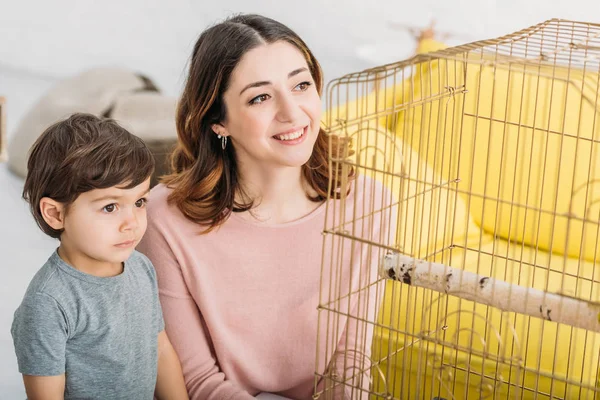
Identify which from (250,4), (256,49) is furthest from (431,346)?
(250,4)

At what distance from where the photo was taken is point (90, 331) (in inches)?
57.9

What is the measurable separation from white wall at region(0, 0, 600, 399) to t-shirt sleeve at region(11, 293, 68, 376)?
600 millimetres

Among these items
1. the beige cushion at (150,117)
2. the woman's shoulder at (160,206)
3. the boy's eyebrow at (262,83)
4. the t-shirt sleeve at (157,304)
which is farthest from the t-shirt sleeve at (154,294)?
the beige cushion at (150,117)

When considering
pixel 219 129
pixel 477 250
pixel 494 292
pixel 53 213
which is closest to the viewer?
pixel 494 292

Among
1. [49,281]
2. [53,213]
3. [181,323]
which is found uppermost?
[53,213]

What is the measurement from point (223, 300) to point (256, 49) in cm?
47

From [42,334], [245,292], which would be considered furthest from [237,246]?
[42,334]

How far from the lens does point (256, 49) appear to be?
1626 mm

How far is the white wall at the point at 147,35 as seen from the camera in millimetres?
3080

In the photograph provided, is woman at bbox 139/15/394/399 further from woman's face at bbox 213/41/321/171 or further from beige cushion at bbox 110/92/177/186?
beige cushion at bbox 110/92/177/186

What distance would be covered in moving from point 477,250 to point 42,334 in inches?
33.5

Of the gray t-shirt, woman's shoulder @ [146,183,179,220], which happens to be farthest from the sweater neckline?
the gray t-shirt

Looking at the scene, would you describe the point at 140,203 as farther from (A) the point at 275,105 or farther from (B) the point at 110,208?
(A) the point at 275,105

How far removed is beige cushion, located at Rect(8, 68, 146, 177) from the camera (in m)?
3.51
